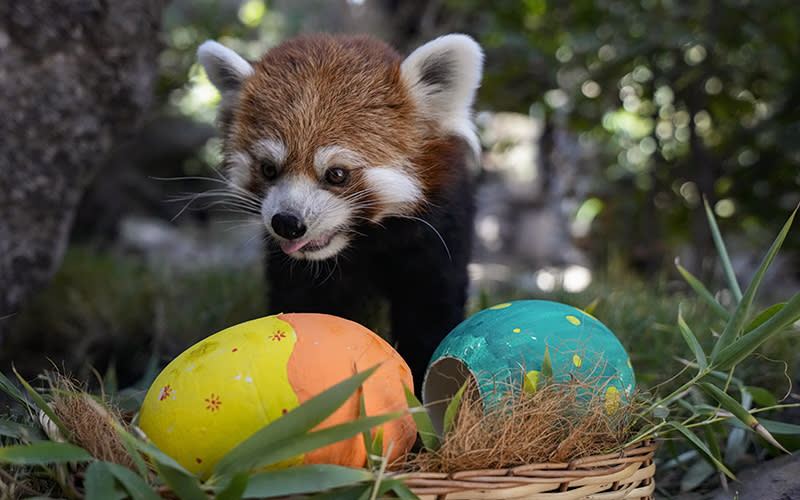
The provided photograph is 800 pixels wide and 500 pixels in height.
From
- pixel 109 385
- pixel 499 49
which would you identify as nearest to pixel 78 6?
pixel 109 385

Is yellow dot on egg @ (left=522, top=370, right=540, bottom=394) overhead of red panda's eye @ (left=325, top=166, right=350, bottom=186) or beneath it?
beneath

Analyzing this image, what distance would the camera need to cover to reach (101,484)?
1.07 meters

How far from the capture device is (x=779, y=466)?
165 centimetres

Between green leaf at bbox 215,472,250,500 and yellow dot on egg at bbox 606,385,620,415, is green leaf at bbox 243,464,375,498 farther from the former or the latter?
yellow dot on egg at bbox 606,385,620,415

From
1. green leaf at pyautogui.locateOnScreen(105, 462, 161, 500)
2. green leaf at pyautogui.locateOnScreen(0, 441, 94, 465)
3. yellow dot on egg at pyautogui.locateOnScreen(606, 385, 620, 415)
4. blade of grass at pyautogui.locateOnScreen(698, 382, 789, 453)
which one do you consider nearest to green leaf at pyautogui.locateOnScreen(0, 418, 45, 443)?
green leaf at pyautogui.locateOnScreen(0, 441, 94, 465)

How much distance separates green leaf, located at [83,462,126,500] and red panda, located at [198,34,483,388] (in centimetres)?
70

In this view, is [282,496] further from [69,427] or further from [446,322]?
[446,322]

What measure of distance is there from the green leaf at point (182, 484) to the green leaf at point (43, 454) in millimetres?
170

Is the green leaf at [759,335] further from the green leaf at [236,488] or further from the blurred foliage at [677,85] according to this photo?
the blurred foliage at [677,85]

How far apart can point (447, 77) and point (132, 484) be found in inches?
50.3

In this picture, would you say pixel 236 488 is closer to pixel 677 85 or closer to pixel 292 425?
pixel 292 425

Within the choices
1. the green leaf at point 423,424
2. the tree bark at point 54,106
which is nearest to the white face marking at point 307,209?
the green leaf at point 423,424

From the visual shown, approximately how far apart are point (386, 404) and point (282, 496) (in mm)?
273

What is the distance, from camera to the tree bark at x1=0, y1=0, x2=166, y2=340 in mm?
2143
